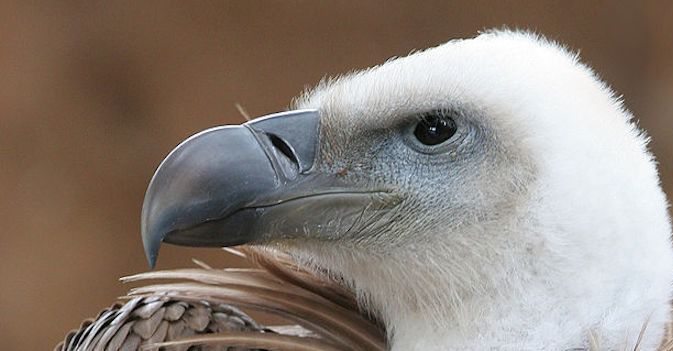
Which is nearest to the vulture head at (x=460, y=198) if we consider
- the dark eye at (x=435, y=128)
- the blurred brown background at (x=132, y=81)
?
the dark eye at (x=435, y=128)

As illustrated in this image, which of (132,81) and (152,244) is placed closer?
(152,244)

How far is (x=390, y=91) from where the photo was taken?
5.41 ft

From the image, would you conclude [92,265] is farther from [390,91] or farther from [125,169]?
[390,91]

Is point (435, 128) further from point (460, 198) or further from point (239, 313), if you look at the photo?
point (239, 313)

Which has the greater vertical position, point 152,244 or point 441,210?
point 441,210

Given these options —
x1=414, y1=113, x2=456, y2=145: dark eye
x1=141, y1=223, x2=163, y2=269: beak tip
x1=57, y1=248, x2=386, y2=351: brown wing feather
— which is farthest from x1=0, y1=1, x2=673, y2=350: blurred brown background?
x1=141, y1=223, x2=163, y2=269: beak tip

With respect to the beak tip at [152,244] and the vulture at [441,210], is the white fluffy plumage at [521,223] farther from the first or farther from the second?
the beak tip at [152,244]

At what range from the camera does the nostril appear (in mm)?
1621

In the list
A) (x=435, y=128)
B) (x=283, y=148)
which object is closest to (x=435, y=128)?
(x=435, y=128)

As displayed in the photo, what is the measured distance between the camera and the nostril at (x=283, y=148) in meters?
1.62

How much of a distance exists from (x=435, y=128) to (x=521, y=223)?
7.1 inches

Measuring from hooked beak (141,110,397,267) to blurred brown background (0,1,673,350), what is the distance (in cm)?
242

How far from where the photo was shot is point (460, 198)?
5.38ft

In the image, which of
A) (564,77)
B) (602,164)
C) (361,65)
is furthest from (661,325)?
(361,65)
